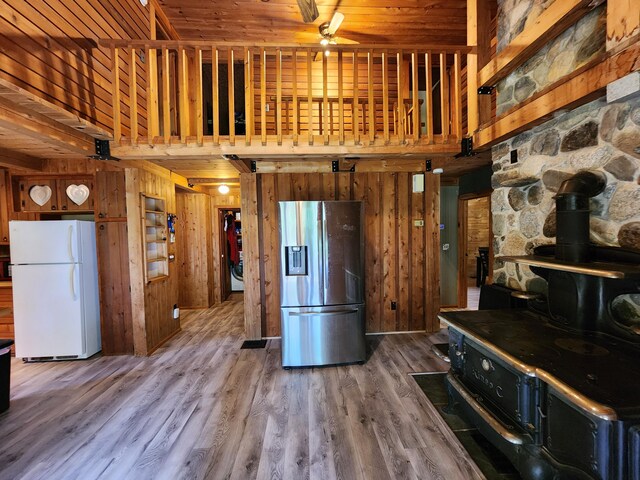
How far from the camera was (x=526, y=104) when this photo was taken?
1964 mm

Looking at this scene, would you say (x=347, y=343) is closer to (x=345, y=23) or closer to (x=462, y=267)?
(x=462, y=267)

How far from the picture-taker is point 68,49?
2.56m

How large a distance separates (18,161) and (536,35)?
4.99 m

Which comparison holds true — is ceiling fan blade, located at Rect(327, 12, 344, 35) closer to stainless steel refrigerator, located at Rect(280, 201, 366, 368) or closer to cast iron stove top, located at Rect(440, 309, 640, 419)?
stainless steel refrigerator, located at Rect(280, 201, 366, 368)

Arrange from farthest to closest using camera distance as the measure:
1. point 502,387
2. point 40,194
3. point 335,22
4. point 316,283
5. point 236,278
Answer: point 236,278
point 40,194
point 335,22
point 316,283
point 502,387

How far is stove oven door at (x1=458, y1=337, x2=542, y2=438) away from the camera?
4.36ft

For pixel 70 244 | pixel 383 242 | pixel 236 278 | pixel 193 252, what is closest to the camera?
pixel 70 244

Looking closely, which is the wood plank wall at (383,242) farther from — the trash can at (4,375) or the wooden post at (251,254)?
the trash can at (4,375)

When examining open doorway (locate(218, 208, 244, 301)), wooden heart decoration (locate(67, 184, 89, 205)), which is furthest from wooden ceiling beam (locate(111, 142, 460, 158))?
open doorway (locate(218, 208, 244, 301))

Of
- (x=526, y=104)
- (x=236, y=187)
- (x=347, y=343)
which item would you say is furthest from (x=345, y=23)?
(x=347, y=343)

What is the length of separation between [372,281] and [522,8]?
3.10 meters

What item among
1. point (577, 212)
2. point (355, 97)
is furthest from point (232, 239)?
point (577, 212)

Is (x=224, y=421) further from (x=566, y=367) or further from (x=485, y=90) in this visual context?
(x=485, y=90)

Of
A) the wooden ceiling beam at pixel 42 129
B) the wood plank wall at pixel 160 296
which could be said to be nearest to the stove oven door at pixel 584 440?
the wooden ceiling beam at pixel 42 129
